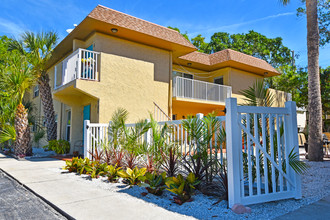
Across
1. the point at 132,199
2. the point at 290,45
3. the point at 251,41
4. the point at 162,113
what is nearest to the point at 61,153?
the point at 162,113

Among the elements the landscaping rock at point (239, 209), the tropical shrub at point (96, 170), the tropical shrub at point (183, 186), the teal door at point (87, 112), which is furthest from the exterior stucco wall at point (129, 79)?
the landscaping rock at point (239, 209)

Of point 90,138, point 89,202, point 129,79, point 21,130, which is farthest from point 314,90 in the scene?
point 21,130

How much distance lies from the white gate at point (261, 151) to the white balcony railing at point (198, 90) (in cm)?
895

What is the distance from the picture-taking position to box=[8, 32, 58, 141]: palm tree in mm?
12273

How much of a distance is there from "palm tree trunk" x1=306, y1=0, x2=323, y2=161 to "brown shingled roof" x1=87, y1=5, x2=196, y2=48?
5396 mm

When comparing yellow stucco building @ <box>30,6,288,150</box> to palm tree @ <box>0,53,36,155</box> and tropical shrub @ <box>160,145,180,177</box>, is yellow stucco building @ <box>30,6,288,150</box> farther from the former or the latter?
tropical shrub @ <box>160,145,180,177</box>

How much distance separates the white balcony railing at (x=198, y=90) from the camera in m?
13.6

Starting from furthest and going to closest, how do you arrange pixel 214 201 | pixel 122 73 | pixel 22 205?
pixel 122 73
pixel 22 205
pixel 214 201

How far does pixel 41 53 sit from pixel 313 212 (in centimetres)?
1336

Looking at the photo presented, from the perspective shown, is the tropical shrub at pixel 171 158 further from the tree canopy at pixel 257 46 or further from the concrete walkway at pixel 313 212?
the tree canopy at pixel 257 46

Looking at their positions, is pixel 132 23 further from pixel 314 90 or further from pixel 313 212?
pixel 313 212

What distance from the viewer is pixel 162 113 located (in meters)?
12.5

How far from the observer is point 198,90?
47.2 feet

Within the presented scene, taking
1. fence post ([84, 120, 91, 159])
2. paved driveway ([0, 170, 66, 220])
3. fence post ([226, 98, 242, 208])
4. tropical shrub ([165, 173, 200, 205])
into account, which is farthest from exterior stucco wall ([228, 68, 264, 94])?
paved driveway ([0, 170, 66, 220])
